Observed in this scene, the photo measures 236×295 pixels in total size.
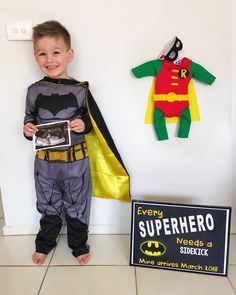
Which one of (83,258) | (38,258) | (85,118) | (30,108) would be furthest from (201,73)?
(38,258)

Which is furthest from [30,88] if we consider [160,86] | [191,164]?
[191,164]

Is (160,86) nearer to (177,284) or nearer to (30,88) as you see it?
(30,88)

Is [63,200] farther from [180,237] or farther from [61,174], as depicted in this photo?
[180,237]

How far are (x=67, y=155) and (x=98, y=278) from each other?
1.75 ft

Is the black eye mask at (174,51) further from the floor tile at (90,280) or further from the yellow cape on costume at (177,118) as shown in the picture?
the floor tile at (90,280)

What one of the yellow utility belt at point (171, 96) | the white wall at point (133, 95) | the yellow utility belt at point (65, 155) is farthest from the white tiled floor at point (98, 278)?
the yellow utility belt at point (171, 96)

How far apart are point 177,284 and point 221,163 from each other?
60 centimetres

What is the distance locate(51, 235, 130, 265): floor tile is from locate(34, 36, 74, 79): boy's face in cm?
82

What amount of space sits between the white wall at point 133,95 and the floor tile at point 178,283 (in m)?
0.34

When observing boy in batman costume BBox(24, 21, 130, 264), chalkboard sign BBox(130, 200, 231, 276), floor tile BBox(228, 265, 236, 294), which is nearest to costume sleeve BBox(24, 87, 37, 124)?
boy in batman costume BBox(24, 21, 130, 264)

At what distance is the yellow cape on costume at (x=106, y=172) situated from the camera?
133cm

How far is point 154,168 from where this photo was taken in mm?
1419

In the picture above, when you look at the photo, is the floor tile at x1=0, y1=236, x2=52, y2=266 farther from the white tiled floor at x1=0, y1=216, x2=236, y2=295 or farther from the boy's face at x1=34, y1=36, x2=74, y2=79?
the boy's face at x1=34, y1=36, x2=74, y2=79

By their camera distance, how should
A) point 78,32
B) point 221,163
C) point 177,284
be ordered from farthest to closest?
point 221,163 < point 78,32 < point 177,284
